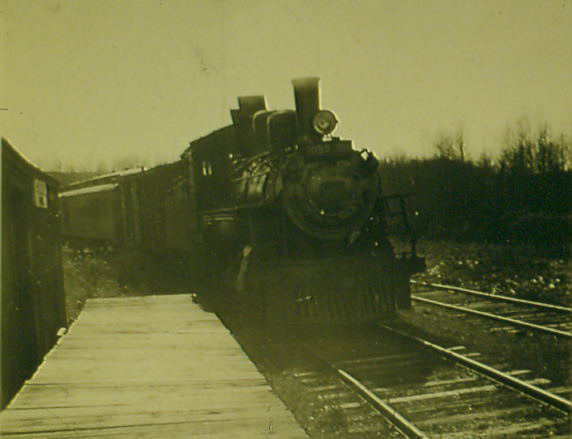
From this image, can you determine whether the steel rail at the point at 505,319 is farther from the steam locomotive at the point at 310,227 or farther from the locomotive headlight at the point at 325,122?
the locomotive headlight at the point at 325,122

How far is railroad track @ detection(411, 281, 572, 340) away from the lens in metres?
8.29

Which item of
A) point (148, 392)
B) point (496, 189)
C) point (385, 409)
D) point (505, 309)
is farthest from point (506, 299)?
point (496, 189)

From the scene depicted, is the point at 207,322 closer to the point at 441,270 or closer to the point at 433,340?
the point at 433,340

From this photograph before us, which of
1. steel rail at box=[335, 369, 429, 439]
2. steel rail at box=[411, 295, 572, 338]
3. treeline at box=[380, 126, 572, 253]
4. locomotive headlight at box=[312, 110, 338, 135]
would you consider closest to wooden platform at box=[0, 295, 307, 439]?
steel rail at box=[335, 369, 429, 439]

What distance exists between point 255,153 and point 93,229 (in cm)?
1509

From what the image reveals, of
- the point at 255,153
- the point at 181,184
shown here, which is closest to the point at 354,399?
the point at 255,153

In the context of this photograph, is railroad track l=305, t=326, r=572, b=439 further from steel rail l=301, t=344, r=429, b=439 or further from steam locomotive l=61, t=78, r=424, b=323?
steam locomotive l=61, t=78, r=424, b=323

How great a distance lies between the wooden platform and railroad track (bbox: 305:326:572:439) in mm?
1436

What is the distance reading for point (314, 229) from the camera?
8.80 meters

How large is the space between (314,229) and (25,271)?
13.0ft

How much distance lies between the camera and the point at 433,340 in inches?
312

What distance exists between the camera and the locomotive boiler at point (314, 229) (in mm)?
8586

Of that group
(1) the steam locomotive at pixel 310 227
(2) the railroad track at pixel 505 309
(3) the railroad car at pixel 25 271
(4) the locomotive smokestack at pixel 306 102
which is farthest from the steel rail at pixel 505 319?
(3) the railroad car at pixel 25 271

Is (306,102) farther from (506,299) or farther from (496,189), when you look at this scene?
(496,189)
